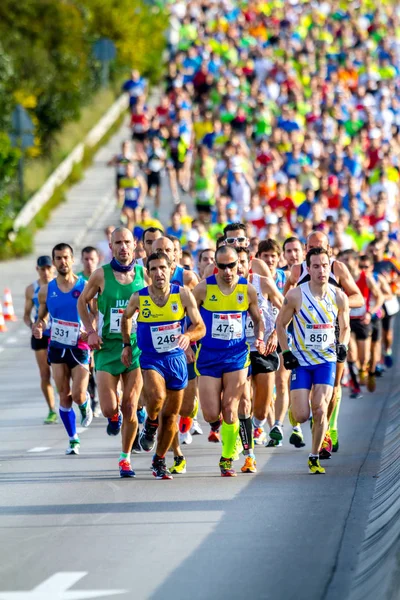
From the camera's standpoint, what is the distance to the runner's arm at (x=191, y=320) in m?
13.9

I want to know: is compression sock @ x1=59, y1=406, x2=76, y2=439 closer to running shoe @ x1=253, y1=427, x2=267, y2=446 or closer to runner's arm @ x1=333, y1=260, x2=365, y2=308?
running shoe @ x1=253, y1=427, x2=267, y2=446

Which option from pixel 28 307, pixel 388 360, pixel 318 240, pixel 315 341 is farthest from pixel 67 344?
pixel 388 360

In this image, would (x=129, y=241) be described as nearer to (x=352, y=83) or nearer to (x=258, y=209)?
(x=258, y=209)

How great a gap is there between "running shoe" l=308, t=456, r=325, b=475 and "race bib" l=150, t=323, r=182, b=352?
1.58m

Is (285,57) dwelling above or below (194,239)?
above

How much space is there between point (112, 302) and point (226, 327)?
109cm

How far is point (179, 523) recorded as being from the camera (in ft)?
40.1

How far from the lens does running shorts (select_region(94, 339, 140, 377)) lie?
1465cm

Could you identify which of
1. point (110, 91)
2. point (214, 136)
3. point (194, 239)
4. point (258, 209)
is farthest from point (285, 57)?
point (194, 239)

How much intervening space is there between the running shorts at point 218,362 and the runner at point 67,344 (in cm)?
191

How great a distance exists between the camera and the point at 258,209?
28031 millimetres

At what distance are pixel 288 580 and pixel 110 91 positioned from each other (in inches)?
1767

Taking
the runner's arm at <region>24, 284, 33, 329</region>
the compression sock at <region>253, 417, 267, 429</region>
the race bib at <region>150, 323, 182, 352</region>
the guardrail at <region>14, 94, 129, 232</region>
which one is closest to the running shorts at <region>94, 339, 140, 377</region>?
the race bib at <region>150, 323, 182, 352</region>

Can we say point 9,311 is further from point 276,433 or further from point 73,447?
point 276,433
